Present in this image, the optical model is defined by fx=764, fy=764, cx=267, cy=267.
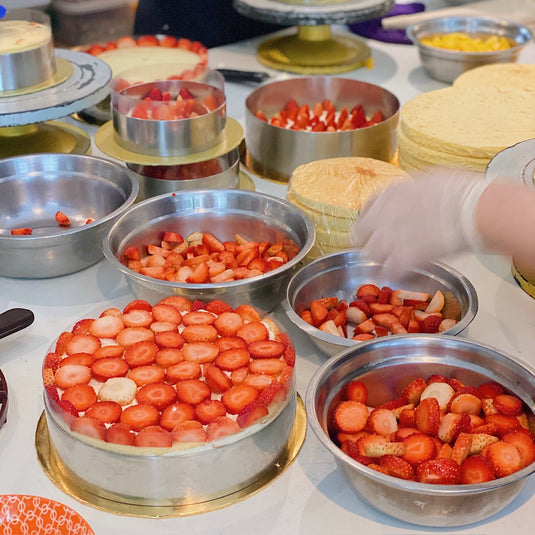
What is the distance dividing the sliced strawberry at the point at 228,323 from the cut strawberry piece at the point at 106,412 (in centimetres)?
25

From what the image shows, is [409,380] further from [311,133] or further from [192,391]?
[311,133]

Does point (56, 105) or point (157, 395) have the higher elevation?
point (56, 105)

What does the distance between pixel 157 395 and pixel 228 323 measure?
0.72ft

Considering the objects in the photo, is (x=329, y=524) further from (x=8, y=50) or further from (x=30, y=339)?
(x=8, y=50)

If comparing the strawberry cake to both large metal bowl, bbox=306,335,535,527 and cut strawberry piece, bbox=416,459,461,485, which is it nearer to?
large metal bowl, bbox=306,335,535,527

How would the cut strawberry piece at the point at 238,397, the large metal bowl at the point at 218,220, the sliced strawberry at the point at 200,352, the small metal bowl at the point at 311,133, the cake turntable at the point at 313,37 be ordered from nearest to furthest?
the cut strawberry piece at the point at 238,397, the sliced strawberry at the point at 200,352, the large metal bowl at the point at 218,220, the small metal bowl at the point at 311,133, the cake turntable at the point at 313,37

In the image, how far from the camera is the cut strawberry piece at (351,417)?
1.22m

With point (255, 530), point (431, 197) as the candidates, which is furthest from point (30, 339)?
point (431, 197)

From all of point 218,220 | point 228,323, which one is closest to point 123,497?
point 228,323

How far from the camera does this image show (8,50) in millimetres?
2043

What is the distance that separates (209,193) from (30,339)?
55cm

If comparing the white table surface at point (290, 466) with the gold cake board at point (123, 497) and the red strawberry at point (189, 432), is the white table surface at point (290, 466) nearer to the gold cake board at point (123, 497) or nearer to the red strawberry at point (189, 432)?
the gold cake board at point (123, 497)

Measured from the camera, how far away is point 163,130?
1978mm

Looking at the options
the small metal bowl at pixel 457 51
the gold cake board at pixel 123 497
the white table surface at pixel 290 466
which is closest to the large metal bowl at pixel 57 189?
the white table surface at pixel 290 466
